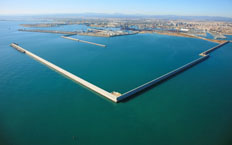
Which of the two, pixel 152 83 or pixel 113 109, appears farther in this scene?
pixel 152 83

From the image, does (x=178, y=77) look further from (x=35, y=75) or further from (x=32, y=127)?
(x=35, y=75)

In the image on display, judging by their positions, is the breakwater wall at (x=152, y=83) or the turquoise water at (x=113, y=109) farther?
the breakwater wall at (x=152, y=83)

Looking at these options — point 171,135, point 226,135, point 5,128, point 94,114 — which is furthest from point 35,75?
point 226,135

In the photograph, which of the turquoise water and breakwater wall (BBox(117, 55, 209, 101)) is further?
breakwater wall (BBox(117, 55, 209, 101))

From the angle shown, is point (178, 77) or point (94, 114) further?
point (178, 77)

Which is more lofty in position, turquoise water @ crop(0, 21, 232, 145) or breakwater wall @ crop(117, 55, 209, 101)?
breakwater wall @ crop(117, 55, 209, 101)

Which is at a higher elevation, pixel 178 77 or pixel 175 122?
pixel 178 77

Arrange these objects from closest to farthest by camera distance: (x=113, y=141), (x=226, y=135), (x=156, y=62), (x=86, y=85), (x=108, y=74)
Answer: (x=113, y=141) → (x=226, y=135) → (x=86, y=85) → (x=108, y=74) → (x=156, y=62)

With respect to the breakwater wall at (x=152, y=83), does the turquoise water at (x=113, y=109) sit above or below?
below

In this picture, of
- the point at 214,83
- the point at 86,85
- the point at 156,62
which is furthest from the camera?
the point at 156,62

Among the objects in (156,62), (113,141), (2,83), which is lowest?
(113,141)

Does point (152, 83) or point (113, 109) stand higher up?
point (152, 83)
